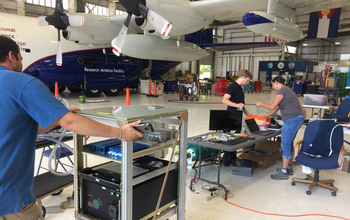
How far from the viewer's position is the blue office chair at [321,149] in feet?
12.3

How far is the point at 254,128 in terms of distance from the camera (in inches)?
179

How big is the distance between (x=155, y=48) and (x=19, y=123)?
680cm

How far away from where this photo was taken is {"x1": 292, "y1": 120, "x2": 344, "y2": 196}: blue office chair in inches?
148

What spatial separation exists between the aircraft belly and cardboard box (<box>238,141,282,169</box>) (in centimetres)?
434

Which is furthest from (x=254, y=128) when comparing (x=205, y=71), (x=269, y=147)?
(x=205, y=71)

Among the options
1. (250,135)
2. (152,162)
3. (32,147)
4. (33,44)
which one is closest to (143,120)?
(152,162)

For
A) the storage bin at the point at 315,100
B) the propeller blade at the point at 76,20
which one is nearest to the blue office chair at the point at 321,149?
the storage bin at the point at 315,100

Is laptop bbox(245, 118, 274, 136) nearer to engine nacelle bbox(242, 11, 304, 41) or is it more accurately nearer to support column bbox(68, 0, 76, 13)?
engine nacelle bbox(242, 11, 304, 41)

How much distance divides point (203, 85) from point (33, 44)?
10.8 meters

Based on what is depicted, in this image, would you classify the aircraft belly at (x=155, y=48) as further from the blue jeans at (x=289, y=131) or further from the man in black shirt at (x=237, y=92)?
the blue jeans at (x=289, y=131)

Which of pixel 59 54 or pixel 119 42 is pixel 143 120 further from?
pixel 59 54

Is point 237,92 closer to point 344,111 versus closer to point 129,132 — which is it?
point 129,132

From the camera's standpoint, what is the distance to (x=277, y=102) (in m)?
4.27

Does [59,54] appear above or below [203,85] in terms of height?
above
